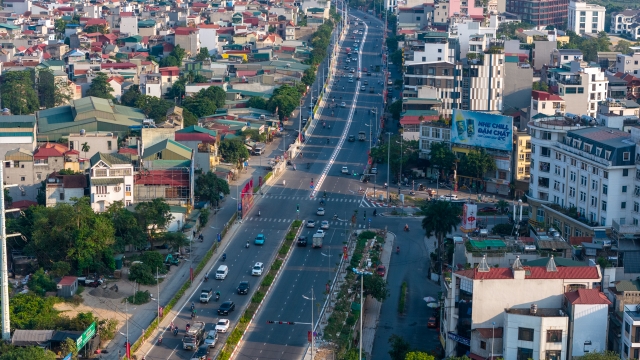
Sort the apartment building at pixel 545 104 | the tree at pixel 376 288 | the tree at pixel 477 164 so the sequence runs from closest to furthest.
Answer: the tree at pixel 376 288, the tree at pixel 477 164, the apartment building at pixel 545 104

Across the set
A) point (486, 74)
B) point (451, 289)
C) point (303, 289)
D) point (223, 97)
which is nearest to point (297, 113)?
point (223, 97)

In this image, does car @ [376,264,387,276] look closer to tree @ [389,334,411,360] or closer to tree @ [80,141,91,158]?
tree @ [389,334,411,360]

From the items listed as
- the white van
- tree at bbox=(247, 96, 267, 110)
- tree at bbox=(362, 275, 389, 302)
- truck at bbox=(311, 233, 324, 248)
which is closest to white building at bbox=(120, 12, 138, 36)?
tree at bbox=(247, 96, 267, 110)

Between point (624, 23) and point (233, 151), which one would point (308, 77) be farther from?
point (624, 23)

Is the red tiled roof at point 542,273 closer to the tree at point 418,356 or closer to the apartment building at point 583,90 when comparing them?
the tree at point 418,356

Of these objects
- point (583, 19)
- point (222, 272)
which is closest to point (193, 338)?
point (222, 272)

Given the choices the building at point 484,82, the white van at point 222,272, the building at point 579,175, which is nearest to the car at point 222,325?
the white van at point 222,272

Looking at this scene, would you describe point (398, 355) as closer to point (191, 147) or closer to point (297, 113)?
point (191, 147)
